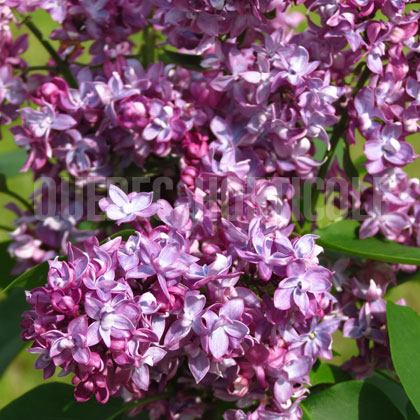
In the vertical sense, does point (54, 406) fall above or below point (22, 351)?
above

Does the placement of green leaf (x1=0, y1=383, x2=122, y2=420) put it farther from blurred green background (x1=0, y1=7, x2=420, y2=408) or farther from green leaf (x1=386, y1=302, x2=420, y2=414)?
blurred green background (x1=0, y1=7, x2=420, y2=408)

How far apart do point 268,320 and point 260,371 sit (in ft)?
0.19

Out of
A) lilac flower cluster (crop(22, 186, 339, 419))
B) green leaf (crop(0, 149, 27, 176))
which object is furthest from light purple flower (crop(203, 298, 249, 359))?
green leaf (crop(0, 149, 27, 176))

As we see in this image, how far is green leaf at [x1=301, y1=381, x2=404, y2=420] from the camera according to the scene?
0.78m

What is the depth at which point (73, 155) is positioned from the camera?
2.67 feet

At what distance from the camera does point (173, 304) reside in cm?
59

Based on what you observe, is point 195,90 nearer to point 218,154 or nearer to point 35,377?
point 218,154

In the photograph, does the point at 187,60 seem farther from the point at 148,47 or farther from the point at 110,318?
the point at 110,318

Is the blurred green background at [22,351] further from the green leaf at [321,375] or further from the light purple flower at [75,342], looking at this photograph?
the light purple flower at [75,342]

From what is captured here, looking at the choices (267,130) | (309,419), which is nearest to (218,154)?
(267,130)

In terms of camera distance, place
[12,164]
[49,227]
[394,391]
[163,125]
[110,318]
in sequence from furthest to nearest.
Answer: [12,164] → [394,391] → [49,227] → [163,125] → [110,318]

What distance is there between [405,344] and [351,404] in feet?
0.39

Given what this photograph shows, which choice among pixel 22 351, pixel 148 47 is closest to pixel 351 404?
pixel 148 47

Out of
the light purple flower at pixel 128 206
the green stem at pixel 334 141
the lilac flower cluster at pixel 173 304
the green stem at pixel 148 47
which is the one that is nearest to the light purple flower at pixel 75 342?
the lilac flower cluster at pixel 173 304
